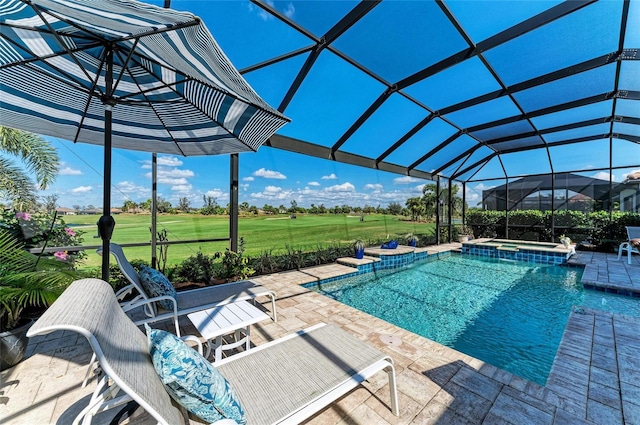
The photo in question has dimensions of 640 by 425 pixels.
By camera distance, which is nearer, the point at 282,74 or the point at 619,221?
the point at 282,74

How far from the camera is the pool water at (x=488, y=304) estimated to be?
3357mm

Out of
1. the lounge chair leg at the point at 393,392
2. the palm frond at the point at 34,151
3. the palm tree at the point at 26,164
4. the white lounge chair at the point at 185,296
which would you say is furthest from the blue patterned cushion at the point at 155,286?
the palm frond at the point at 34,151

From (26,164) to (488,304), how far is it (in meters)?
9.28

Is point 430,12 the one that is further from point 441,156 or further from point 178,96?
point 441,156

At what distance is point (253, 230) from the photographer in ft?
26.9

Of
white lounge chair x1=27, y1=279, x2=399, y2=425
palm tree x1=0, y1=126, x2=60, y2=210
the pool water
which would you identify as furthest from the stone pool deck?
palm tree x1=0, y1=126, x2=60, y2=210

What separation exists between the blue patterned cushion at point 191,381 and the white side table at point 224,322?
1.00m

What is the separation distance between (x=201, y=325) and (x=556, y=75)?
24.9ft

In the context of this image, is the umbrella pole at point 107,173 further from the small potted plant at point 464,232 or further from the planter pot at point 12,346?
the small potted plant at point 464,232

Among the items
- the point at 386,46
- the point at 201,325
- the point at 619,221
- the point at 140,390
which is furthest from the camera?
the point at 619,221

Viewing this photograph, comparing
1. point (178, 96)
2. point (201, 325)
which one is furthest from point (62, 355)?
point (178, 96)

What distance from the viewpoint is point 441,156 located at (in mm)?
9633

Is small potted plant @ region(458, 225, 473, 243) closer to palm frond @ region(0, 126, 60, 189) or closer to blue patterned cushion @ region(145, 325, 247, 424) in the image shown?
blue patterned cushion @ region(145, 325, 247, 424)

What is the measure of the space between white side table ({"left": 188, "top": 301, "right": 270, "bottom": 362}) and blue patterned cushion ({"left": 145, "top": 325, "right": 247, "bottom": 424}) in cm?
100
